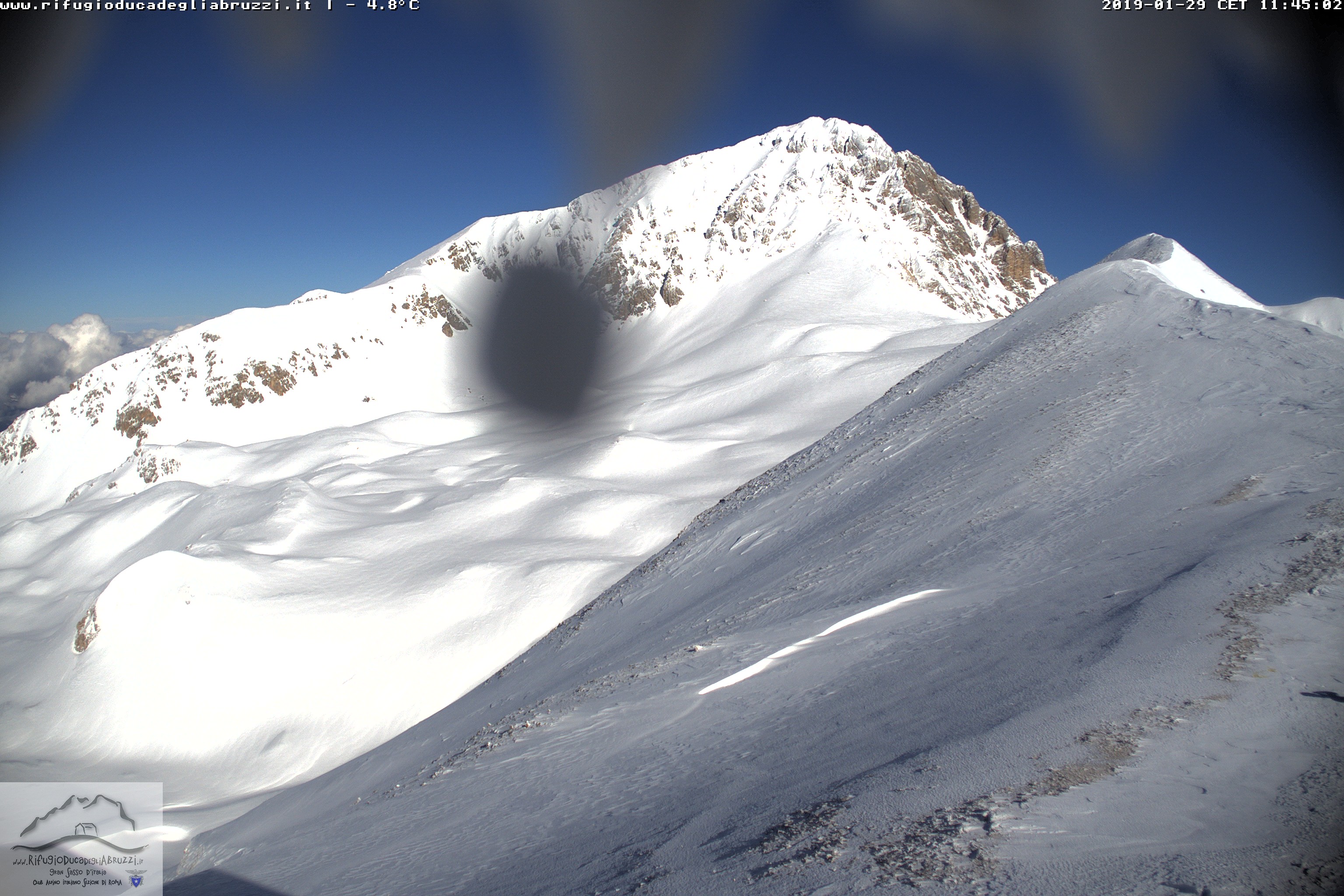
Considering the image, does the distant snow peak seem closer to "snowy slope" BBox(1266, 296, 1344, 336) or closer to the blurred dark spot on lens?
"snowy slope" BBox(1266, 296, 1344, 336)

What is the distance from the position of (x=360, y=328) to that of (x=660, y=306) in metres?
28.5

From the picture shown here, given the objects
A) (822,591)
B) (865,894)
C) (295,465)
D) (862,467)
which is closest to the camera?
(865,894)

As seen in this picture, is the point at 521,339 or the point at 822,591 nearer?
the point at 822,591

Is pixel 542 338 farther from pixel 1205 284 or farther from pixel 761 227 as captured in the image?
pixel 1205 284

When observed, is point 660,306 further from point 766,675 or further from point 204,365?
point 766,675

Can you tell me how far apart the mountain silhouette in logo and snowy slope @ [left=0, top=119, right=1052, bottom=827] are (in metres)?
1.04

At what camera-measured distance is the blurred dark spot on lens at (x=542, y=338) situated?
63.6 meters

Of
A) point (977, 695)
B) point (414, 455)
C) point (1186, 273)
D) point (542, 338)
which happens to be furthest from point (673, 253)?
point (977, 695)

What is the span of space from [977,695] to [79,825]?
11.8m

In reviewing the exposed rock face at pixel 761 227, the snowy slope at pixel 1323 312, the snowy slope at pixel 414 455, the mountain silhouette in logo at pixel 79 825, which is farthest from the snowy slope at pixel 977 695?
the exposed rock face at pixel 761 227

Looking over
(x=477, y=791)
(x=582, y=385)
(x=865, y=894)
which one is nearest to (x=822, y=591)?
(x=477, y=791)

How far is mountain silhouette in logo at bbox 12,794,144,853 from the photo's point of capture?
31.1ft

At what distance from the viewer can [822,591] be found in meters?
6.91

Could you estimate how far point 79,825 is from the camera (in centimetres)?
1007
